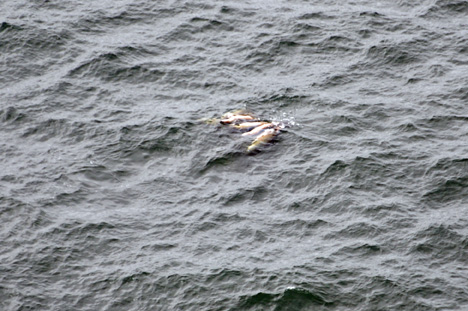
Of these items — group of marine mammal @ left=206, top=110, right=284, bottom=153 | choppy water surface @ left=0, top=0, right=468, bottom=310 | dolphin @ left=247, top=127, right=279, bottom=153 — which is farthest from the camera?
group of marine mammal @ left=206, top=110, right=284, bottom=153

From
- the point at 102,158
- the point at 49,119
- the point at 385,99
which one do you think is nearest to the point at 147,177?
the point at 102,158

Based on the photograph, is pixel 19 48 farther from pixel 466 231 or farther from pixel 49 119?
pixel 466 231

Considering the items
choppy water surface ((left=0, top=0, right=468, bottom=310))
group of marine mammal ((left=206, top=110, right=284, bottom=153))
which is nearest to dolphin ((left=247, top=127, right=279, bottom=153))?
group of marine mammal ((left=206, top=110, right=284, bottom=153))

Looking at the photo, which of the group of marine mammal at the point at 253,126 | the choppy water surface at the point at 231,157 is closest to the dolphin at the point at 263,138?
the group of marine mammal at the point at 253,126

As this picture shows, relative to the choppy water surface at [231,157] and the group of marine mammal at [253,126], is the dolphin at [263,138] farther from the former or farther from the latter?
the choppy water surface at [231,157]

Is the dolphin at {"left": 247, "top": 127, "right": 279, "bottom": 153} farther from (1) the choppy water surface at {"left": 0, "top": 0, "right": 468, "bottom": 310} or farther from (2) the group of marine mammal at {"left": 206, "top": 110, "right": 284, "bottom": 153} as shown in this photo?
(1) the choppy water surface at {"left": 0, "top": 0, "right": 468, "bottom": 310}

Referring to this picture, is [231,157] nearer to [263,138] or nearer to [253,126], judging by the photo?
[263,138]
